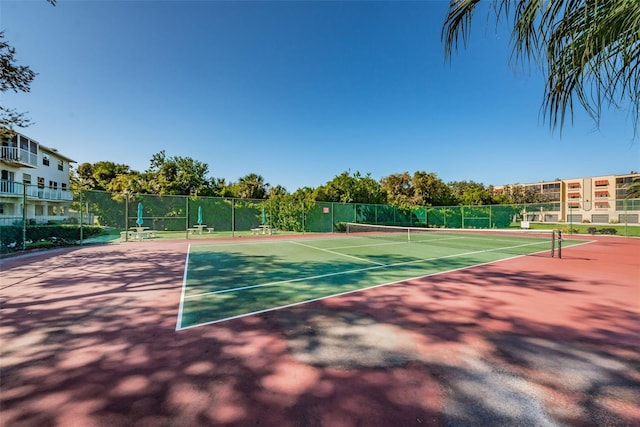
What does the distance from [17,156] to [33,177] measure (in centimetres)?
445

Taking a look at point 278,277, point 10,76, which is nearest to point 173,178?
point 10,76

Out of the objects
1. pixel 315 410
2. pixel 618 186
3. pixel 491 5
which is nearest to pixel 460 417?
pixel 315 410

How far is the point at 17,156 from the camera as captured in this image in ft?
77.8

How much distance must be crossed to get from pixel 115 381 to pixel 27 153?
35.2 meters

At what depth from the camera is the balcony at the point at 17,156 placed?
22.8 meters

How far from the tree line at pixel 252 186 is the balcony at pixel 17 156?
6.27 m

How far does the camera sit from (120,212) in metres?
19.6

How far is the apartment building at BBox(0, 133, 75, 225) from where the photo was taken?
21.6 metres

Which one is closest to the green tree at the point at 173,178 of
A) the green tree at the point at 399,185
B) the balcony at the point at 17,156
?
the balcony at the point at 17,156

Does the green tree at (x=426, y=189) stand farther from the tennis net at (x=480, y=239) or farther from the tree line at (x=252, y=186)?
the tennis net at (x=480, y=239)

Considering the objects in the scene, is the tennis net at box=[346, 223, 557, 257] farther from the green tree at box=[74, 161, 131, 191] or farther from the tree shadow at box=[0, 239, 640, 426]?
the green tree at box=[74, 161, 131, 191]

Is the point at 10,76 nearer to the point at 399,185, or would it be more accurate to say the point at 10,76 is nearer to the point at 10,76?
the point at 10,76

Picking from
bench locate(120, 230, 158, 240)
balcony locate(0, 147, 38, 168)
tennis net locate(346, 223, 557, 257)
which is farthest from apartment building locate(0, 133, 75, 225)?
tennis net locate(346, 223, 557, 257)

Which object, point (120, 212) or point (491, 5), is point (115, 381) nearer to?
point (491, 5)
